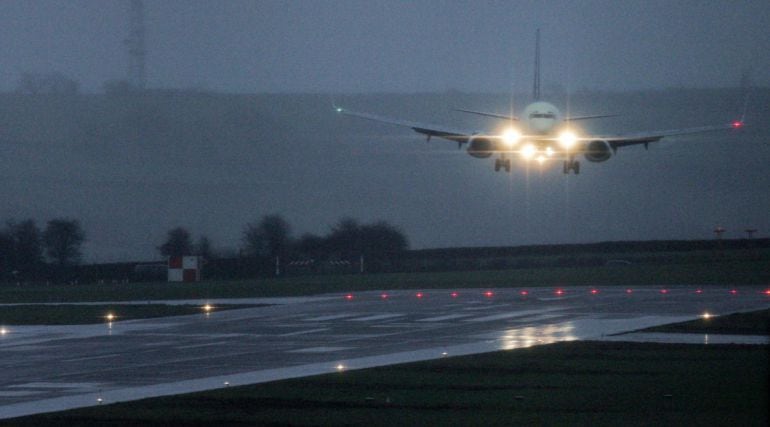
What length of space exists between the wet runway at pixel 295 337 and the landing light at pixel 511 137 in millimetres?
14060

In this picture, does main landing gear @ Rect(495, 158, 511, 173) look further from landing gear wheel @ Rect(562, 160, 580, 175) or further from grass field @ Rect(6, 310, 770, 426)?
grass field @ Rect(6, 310, 770, 426)

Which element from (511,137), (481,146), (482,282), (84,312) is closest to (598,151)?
(511,137)

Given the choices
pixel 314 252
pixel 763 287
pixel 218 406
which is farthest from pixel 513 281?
pixel 314 252

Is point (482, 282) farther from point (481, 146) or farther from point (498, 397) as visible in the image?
point (498, 397)

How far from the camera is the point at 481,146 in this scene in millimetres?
61000

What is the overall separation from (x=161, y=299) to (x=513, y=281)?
18.7 metres

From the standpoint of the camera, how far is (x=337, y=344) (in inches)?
1086

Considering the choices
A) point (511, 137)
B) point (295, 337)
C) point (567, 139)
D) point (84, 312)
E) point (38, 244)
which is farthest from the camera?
point (38, 244)

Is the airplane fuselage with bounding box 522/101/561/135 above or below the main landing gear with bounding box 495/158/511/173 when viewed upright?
above

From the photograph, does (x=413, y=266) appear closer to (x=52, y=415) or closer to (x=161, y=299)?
(x=161, y=299)

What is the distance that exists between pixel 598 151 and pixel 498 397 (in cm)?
4415

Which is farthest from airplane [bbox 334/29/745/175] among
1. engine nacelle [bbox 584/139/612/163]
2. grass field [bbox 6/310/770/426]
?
grass field [bbox 6/310/770/426]

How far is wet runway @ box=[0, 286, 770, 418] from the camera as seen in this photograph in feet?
68.8

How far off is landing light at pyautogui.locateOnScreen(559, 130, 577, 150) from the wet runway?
15.0 metres
